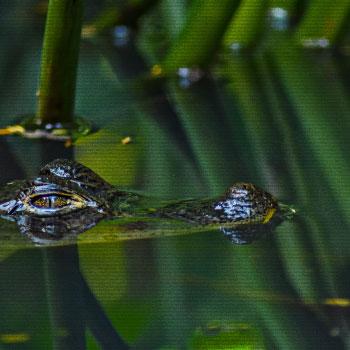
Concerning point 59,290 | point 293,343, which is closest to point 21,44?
point 59,290

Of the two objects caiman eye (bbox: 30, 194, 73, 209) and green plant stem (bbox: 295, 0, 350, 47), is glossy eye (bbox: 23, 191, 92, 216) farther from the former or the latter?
green plant stem (bbox: 295, 0, 350, 47)

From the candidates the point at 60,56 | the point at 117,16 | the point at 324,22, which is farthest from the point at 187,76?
the point at 60,56

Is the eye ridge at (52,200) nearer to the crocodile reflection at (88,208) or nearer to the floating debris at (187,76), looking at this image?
the crocodile reflection at (88,208)

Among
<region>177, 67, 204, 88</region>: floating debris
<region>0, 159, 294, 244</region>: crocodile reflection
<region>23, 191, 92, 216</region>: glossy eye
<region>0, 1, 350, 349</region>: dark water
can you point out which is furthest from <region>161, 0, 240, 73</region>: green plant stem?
<region>23, 191, 92, 216</region>: glossy eye

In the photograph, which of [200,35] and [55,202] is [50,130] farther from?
[55,202]

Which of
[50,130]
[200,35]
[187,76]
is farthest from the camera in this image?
[187,76]

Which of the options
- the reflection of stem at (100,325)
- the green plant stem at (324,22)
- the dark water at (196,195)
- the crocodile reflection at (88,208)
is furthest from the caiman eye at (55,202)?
the green plant stem at (324,22)

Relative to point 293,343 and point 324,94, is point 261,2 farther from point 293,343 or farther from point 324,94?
point 293,343
